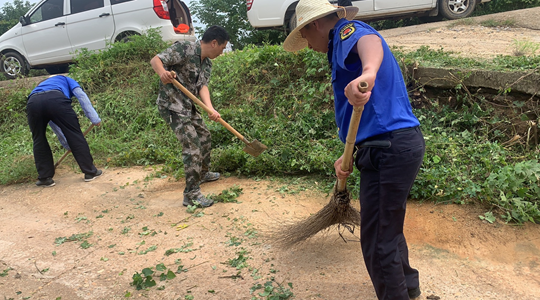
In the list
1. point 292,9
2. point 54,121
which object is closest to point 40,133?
point 54,121

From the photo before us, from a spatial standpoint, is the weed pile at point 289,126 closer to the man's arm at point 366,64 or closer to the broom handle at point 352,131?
the broom handle at point 352,131

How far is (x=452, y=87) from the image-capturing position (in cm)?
438

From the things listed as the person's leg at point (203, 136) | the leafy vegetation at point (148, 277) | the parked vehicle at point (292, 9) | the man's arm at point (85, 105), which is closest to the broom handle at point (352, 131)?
the leafy vegetation at point (148, 277)

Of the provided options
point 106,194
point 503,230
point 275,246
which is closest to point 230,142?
point 106,194

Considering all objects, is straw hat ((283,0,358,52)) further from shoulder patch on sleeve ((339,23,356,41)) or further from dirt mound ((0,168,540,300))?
dirt mound ((0,168,540,300))

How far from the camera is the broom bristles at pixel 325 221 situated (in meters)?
2.66

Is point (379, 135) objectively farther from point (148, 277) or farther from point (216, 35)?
point (216, 35)

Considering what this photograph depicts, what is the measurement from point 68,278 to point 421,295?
2.54 m

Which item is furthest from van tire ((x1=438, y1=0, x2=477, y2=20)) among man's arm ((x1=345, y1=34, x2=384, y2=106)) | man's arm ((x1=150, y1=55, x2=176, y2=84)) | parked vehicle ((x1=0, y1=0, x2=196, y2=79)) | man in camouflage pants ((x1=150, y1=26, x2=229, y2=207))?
man's arm ((x1=345, y1=34, x2=384, y2=106))

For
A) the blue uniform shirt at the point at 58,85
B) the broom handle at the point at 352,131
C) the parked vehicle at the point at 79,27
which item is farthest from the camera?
the parked vehicle at the point at 79,27

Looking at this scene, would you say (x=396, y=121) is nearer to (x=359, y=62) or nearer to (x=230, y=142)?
(x=359, y=62)

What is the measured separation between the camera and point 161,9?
7566mm

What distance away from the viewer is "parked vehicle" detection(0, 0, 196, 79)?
25.2 feet

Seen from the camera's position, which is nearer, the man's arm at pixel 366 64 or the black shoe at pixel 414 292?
the man's arm at pixel 366 64
